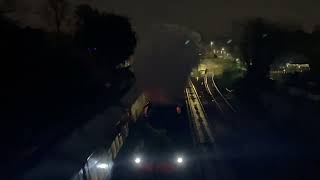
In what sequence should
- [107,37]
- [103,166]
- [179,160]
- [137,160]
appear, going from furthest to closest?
[107,37], [179,160], [137,160], [103,166]

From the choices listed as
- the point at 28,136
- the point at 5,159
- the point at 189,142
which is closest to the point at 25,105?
the point at 28,136

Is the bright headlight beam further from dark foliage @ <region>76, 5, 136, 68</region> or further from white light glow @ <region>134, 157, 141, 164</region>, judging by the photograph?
dark foliage @ <region>76, 5, 136, 68</region>

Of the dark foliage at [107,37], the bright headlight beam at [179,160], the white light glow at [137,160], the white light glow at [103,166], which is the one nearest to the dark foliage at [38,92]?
the white light glow at [103,166]

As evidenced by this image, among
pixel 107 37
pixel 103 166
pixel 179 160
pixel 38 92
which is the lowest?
pixel 179 160

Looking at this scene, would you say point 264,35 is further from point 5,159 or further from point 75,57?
point 5,159

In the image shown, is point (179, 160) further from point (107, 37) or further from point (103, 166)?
point (107, 37)

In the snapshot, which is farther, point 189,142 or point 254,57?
point 254,57

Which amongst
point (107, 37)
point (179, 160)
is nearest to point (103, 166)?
point (179, 160)

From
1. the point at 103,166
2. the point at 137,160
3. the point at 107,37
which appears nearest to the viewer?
the point at 103,166

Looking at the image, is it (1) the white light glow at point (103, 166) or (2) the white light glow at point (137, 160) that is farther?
(2) the white light glow at point (137, 160)

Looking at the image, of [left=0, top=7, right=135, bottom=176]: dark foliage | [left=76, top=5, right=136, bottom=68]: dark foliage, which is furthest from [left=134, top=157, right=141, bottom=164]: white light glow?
[left=76, top=5, right=136, bottom=68]: dark foliage

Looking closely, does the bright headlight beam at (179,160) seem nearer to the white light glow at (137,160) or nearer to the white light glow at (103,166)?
the white light glow at (137,160)
